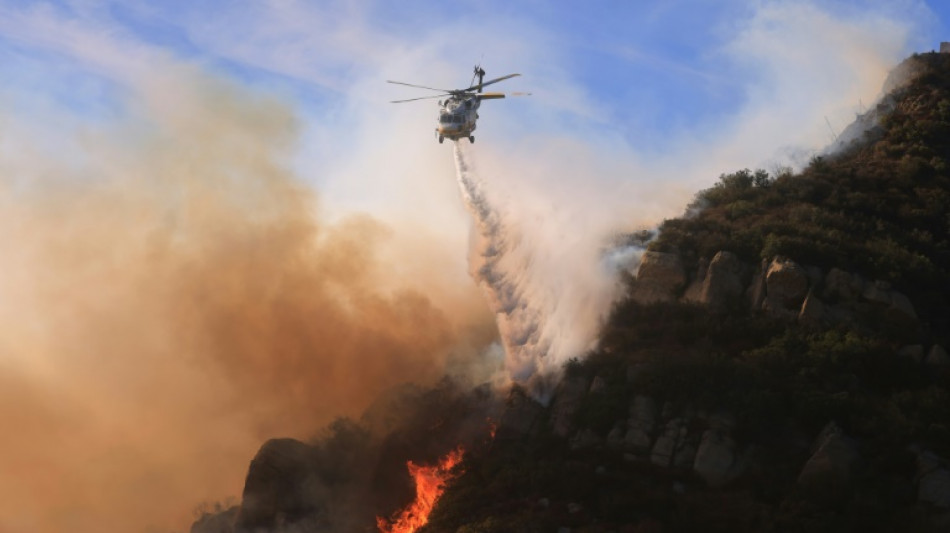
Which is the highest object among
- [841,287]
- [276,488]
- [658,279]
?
[658,279]

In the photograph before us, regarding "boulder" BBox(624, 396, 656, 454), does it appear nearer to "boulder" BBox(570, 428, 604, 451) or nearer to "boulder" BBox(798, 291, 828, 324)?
"boulder" BBox(570, 428, 604, 451)

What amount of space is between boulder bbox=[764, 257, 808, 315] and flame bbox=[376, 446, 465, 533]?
76.7ft

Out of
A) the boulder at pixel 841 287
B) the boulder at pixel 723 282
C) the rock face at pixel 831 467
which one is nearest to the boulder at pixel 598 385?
the boulder at pixel 723 282

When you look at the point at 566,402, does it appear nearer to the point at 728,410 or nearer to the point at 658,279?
the point at 728,410

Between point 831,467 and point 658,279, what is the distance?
22380 mm

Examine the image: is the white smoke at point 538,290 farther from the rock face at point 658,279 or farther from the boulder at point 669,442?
the boulder at point 669,442

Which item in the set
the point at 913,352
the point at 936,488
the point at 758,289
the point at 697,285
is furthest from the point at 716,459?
the point at 697,285

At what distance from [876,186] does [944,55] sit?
3001 cm

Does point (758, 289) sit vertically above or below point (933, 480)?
above

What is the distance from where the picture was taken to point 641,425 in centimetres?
7106

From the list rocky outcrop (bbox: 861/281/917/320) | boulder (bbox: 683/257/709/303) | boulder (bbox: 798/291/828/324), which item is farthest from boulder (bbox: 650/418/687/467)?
rocky outcrop (bbox: 861/281/917/320)

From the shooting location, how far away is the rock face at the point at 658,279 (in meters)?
82.6

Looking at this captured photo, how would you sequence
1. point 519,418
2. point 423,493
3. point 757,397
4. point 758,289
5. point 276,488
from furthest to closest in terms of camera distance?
point 276,488, point 758,289, point 423,493, point 519,418, point 757,397

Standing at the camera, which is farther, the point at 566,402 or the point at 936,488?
the point at 566,402
